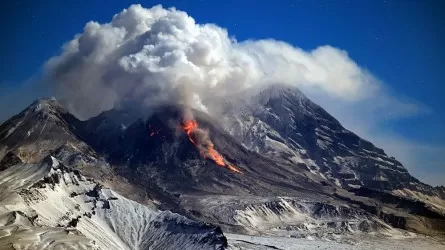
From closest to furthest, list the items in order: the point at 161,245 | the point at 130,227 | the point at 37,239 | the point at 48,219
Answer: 1. the point at 37,239
2. the point at 48,219
3. the point at 161,245
4. the point at 130,227

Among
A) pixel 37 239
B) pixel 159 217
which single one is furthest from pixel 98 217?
pixel 37 239

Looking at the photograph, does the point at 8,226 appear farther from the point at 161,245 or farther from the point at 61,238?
the point at 161,245

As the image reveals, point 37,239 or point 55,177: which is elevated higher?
point 55,177

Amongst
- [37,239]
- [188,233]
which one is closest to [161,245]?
[188,233]

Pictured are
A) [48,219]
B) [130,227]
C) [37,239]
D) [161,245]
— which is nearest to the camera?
[37,239]

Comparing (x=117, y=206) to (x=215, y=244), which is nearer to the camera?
(x=215, y=244)

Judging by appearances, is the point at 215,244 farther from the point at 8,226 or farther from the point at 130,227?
the point at 8,226
